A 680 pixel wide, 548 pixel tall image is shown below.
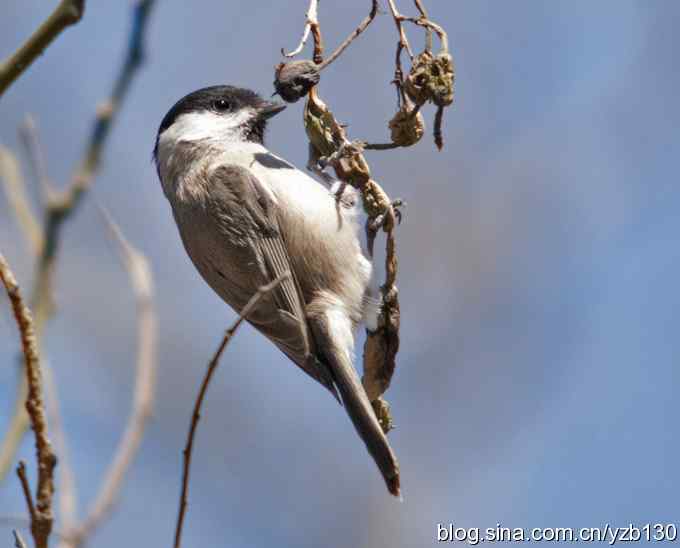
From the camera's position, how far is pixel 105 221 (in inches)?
50.2

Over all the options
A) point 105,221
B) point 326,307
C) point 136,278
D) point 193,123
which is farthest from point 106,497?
point 193,123

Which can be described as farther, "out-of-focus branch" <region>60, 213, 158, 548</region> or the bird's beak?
the bird's beak

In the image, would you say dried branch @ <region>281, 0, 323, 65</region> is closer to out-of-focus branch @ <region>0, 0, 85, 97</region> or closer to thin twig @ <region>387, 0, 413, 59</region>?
thin twig @ <region>387, 0, 413, 59</region>

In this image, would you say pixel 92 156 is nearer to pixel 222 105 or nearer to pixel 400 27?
pixel 400 27

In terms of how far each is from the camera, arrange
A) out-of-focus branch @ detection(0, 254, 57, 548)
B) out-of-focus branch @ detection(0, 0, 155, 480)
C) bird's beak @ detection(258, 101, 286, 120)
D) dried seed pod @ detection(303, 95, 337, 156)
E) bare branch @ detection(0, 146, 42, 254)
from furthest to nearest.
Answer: bird's beak @ detection(258, 101, 286, 120) < dried seed pod @ detection(303, 95, 337, 156) < bare branch @ detection(0, 146, 42, 254) < out-of-focus branch @ detection(0, 254, 57, 548) < out-of-focus branch @ detection(0, 0, 155, 480)

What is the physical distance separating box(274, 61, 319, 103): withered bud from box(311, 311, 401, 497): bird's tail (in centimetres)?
78

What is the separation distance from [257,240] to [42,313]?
6.03 ft

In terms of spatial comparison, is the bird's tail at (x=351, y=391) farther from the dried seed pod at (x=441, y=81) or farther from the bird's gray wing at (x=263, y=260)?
the dried seed pod at (x=441, y=81)

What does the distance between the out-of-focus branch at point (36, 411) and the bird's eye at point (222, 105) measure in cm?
236

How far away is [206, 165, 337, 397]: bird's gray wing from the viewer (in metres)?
2.92

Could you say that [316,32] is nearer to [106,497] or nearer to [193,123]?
[193,123]

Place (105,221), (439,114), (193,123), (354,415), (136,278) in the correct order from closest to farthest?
(136,278) → (105,221) → (439,114) → (354,415) → (193,123)

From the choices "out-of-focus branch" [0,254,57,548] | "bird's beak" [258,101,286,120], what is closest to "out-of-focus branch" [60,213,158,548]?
"out-of-focus branch" [0,254,57,548]

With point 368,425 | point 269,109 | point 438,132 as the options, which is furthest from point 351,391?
point 269,109
